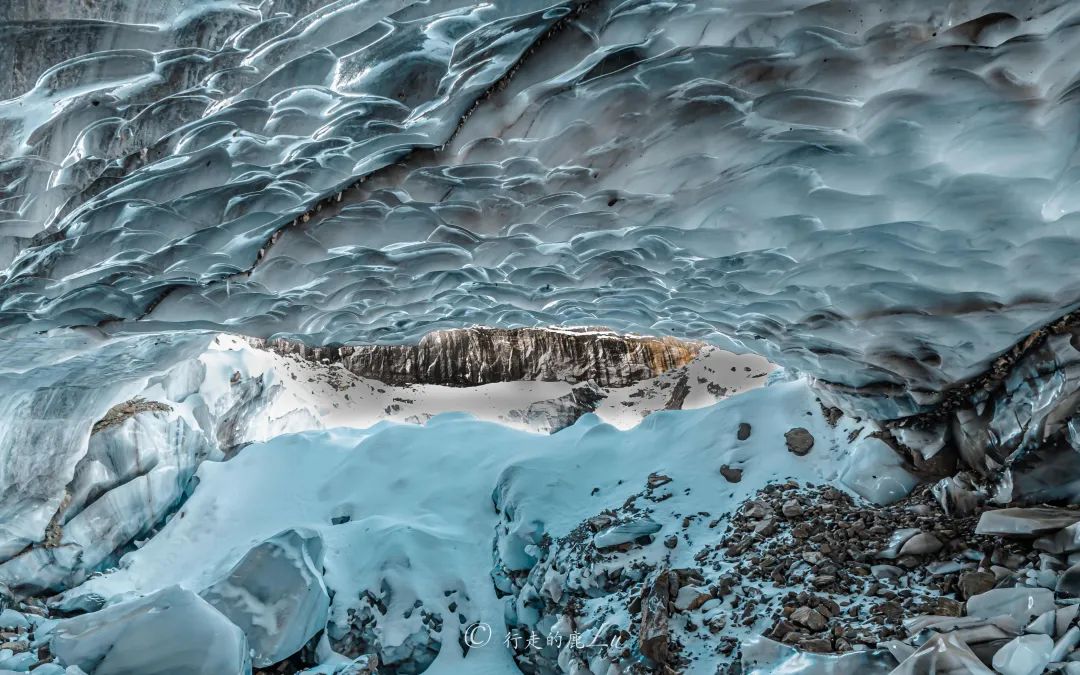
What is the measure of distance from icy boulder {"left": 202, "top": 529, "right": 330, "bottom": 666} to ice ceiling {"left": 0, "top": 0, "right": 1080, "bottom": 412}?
1808mm

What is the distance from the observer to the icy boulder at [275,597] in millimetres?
3691

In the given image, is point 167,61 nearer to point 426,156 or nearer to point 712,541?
point 426,156

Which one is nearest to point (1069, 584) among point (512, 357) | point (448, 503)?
point (448, 503)

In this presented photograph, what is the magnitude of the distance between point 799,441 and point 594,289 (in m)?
1.80

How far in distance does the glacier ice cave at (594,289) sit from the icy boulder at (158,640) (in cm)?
2

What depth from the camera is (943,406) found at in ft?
10.8

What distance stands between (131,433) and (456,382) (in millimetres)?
2976

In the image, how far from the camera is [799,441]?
4.17 meters

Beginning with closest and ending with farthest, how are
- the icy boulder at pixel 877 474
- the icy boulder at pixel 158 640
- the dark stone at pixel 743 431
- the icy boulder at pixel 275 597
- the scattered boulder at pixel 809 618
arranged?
the scattered boulder at pixel 809 618 < the icy boulder at pixel 158 640 < the icy boulder at pixel 877 474 < the icy boulder at pixel 275 597 < the dark stone at pixel 743 431

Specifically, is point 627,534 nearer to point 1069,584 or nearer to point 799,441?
point 799,441

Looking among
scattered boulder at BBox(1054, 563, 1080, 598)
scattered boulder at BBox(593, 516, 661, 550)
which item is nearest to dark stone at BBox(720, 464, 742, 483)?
scattered boulder at BBox(593, 516, 661, 550)

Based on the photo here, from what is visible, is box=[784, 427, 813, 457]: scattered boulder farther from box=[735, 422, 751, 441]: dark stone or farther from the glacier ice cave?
box=[735, 422, 751, 441]: dark stone

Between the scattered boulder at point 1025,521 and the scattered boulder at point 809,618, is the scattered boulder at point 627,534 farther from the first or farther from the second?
the scattered boulder at point 1025,521

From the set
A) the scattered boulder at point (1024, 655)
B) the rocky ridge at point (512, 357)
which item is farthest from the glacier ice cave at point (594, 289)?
the rocky ridge at point (512, 357)
